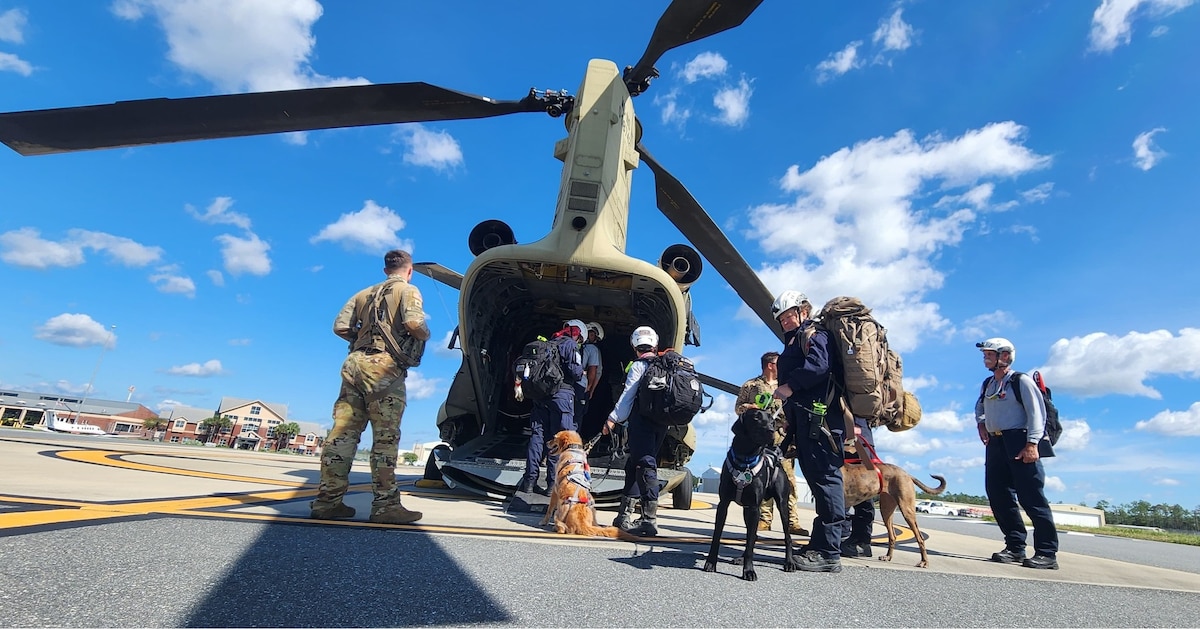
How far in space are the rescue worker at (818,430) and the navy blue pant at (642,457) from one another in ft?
4.04

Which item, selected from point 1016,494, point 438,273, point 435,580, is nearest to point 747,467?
point 435,580

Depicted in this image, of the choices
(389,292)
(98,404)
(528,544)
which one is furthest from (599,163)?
(98,404)

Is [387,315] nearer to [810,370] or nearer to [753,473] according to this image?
[753,473]

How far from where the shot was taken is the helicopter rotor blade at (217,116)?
17.4ft

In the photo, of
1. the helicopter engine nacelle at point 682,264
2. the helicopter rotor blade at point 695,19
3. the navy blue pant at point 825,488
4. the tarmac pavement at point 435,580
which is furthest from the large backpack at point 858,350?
the helicopter engine nacelle at point 682,264

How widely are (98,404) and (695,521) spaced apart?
94.1 m

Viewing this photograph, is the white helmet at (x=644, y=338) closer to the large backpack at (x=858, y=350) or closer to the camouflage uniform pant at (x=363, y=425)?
the large backpack at (x=858, y=350)

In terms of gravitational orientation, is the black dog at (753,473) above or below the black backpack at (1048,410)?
below

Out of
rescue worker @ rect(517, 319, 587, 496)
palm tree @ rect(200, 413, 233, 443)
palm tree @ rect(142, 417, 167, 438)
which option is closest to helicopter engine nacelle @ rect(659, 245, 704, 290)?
rescue worker @ rect(517, 319, 587, 496)

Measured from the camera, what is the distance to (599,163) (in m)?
6.54

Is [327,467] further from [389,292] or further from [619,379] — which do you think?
[619,379]

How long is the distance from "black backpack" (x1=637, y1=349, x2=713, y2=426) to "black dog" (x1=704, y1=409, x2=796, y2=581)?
1.03 meters

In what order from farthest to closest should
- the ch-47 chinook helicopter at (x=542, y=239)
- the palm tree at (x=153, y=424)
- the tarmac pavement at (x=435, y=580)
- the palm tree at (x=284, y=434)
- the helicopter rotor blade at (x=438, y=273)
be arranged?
the palm tree at (x=284, y=434) < the palm tree at (x=153, y=424) < the helicopter rotor blade at (x=438, y=273) < the ch-47 chinook helicopter at (x=542, y=239) < the tarmac pavement at (x=435, y=580)

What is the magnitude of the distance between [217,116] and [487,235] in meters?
3.30
